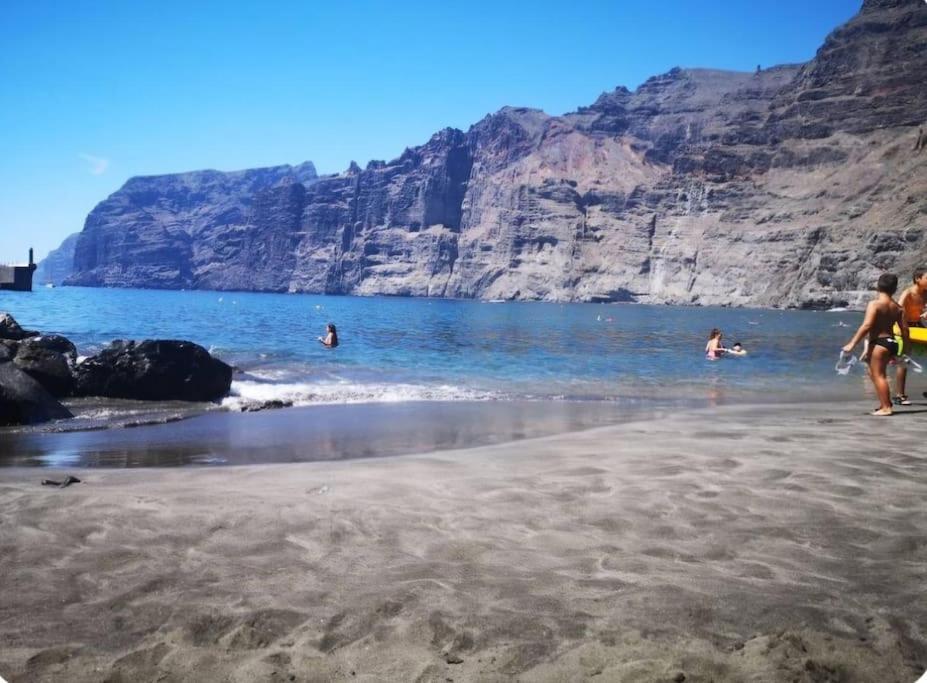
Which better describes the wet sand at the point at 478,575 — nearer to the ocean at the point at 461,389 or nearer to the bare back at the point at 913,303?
the ocean at the point at 461,389

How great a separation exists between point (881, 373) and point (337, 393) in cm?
1181

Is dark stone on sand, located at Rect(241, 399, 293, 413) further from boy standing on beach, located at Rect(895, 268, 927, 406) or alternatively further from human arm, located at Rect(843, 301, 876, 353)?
boy standing on beach, located at Rect(895, 268, 927, 406)

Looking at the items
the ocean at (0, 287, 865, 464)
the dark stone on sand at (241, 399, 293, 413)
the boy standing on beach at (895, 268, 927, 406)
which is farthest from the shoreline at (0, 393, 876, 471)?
the boy standing on beach at (895, 268, 927, 406)

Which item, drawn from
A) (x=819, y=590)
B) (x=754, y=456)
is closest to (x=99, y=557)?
(x=819, y=590)

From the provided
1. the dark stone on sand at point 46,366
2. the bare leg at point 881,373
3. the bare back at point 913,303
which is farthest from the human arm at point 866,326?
the dark stone on sand at point 46,366

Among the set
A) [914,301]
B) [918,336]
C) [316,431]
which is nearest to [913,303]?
[914,301]

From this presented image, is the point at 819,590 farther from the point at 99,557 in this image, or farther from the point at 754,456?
the point at 99,557

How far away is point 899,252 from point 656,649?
14748 cm

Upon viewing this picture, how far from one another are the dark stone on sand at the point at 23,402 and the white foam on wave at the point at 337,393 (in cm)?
345

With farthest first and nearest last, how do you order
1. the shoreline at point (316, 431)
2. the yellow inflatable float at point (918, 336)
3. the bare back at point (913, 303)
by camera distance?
the yellow inflatable float at point (918, 336) → the bare back at point (913, 303) → the shoreline at point (316, 431)

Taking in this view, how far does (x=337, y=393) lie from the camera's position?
58.4ft

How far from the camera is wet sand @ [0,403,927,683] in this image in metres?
3.58

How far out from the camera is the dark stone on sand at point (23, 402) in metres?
12.1

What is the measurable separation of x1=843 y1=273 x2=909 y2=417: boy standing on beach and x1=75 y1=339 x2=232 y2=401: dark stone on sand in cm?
1319
